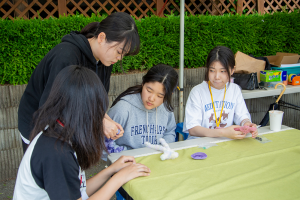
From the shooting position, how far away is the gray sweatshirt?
1.97 meters

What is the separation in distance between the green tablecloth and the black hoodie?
2.20 feet

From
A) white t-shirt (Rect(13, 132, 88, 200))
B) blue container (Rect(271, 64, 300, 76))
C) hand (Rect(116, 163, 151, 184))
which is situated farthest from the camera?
blue container (Rect(271, 64, 300, 76))

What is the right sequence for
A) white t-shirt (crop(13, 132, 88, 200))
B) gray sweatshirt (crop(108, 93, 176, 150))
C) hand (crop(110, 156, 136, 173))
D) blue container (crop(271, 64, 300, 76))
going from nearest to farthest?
white t-shirt (crop(13, 132, 88, 200)) → hand (crop(110, 156, 136, 173)) → gray sweatshirt (crop(108, 93, 176, 150)) → blue container (crop(271, 64, 300, 76))

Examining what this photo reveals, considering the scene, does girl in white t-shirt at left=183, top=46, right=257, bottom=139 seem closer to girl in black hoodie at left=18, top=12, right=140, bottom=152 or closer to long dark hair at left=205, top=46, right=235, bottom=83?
long dark hair at left=205, top=46, right=235, bottom=83

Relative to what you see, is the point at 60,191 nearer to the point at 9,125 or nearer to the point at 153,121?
the point at 153,121

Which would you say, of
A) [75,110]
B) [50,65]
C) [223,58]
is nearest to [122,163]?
[75,110]

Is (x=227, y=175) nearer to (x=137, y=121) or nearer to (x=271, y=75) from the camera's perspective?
(x=137, y=121)

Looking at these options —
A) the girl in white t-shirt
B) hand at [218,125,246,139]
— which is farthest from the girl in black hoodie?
the girl in white t-shirt

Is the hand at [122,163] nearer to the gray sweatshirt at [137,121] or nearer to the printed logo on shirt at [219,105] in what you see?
the gray sweatshirt at [137,121]

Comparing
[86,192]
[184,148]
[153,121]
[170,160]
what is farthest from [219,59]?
[86,192]

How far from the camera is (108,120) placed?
1507mm

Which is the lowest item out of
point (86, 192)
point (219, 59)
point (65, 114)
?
point (86, 192)

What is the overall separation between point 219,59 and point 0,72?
2.30 meters

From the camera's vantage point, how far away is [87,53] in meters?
1.59
